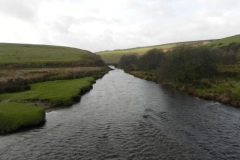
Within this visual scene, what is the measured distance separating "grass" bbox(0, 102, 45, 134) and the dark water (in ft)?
5.94

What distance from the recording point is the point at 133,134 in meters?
31.0

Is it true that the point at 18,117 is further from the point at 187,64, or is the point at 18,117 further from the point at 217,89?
the point at 187,64

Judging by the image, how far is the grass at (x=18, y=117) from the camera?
107ft

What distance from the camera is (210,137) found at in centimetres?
2939

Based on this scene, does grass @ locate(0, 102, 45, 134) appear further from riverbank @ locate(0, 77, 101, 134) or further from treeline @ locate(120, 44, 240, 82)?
treeline @ locate(120, 44, 240, 82)

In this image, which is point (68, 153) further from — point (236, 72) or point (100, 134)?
point (236, 72)

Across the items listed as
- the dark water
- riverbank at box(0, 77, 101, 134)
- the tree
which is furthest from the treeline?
the tree

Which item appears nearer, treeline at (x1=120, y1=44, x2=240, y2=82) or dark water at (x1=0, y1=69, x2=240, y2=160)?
dark water at (x1=0, y1=69, x2=240, y2=160)

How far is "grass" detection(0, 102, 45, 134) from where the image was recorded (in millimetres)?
32750

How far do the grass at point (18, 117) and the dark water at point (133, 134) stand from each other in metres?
1.81

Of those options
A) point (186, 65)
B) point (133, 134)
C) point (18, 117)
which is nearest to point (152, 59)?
point (186, 65)

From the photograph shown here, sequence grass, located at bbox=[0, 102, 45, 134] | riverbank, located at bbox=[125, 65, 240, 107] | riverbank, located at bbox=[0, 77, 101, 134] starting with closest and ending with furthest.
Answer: grass, located at bbox=[0, 102, 45, 134] < riverbank, located at bbox=[0, 77, 101, 134] < riverbank, located at bbox=[125, 65, 240, 107]

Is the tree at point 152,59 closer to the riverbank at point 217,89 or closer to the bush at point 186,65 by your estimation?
the bush at point 186,65

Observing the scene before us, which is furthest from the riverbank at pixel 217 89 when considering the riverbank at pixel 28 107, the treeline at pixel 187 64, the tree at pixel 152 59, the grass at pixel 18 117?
the tree at pixel 152 59
